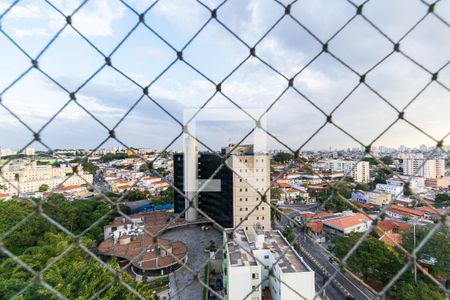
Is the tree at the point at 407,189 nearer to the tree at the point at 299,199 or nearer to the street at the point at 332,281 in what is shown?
the street at the point at 332,281

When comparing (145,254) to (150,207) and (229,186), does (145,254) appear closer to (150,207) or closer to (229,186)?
(229,186)

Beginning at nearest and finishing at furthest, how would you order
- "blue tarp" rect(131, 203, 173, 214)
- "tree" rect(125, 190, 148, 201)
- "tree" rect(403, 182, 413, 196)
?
1. "tree" rect(403, 182, 413, 196)
2. "blue tarp" rect(131, 203, 173, 214)
3. "tree" rect(125, 190, 148, 201)

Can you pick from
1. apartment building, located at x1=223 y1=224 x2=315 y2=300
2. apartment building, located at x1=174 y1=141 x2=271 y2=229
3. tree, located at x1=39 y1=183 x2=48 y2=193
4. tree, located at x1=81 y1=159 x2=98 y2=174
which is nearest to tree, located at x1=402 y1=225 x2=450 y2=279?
apartment building, located at x1=223 y1=224 x2=315 y2=300

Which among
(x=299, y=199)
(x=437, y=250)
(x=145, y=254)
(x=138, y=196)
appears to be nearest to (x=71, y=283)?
(x=145, y=254)

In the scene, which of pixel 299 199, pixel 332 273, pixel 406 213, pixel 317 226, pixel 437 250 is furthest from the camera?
pixel 299 199

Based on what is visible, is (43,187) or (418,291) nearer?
(418,291)

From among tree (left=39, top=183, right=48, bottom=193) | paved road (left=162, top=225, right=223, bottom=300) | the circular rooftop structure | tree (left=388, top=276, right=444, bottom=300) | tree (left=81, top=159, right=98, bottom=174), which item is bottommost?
paved road (left=162, top=225, right=223, bottom=300)

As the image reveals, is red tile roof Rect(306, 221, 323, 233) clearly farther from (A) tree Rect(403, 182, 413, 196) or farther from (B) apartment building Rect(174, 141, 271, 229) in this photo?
(A) tree Rect(403, 182, 413, 196)

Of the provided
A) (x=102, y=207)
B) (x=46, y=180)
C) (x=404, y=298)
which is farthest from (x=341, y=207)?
(x=46, y=180)

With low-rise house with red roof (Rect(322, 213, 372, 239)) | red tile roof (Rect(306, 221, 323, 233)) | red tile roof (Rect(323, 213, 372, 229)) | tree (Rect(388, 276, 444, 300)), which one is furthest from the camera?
red tile roof (Rect(306, 221, 323, 233))
